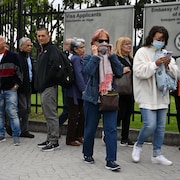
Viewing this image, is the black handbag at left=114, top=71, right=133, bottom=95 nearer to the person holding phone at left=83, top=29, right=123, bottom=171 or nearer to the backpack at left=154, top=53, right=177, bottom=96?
the backpack at left=154, top=53, right=177, bottom=96

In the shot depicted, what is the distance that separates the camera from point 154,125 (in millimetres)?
5363

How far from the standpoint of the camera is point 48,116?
21.1ft

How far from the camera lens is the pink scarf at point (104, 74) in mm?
5105

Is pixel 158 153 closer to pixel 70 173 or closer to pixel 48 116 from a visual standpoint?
pixel 70 173

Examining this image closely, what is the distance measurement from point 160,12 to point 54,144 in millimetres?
2794

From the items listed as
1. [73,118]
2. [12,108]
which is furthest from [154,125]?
[12,108]

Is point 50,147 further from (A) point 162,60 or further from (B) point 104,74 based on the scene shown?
(A) point 162,60

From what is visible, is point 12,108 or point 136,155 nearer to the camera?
point 136,155

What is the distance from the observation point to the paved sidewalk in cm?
492

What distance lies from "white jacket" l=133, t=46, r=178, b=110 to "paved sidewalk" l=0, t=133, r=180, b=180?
823 millimetres

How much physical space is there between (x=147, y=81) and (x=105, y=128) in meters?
0.84

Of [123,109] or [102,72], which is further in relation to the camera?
[123,109]

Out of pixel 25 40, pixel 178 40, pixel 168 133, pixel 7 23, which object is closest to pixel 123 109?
pixel 168 133

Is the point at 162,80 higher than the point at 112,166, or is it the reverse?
the point at 162,80
